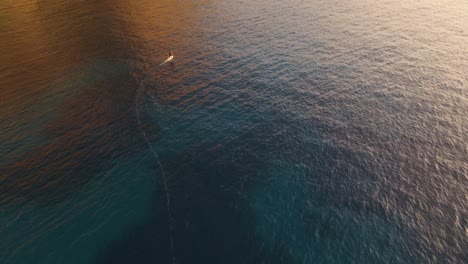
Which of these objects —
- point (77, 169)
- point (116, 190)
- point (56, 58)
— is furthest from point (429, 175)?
point (56, 58)

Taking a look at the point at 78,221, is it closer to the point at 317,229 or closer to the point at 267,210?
the point at 267,210

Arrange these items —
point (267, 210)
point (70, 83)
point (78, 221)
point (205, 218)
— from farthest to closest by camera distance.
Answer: point (70, 83) < point (267, 210) < point (205, 218) < point (78, 221)

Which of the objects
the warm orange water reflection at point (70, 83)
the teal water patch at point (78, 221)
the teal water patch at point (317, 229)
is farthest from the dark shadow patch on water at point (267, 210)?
the warm orange water reflection at point (70, 83)

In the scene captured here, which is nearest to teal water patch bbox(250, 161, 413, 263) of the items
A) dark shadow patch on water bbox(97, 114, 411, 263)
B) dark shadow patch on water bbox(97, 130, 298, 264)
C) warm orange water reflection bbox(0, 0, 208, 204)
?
dark shadow patch on water bbox(97, 114, 411, 263)

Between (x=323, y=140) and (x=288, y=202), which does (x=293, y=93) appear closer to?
(x=323, y=140)

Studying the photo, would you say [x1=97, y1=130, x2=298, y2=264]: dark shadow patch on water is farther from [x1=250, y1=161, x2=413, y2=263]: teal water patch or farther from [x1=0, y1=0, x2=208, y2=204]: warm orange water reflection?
[x1=0, y1=0, x2=208, y2=204]: warm orange water reflection

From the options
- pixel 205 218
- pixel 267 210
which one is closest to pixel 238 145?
pixel 267 210
